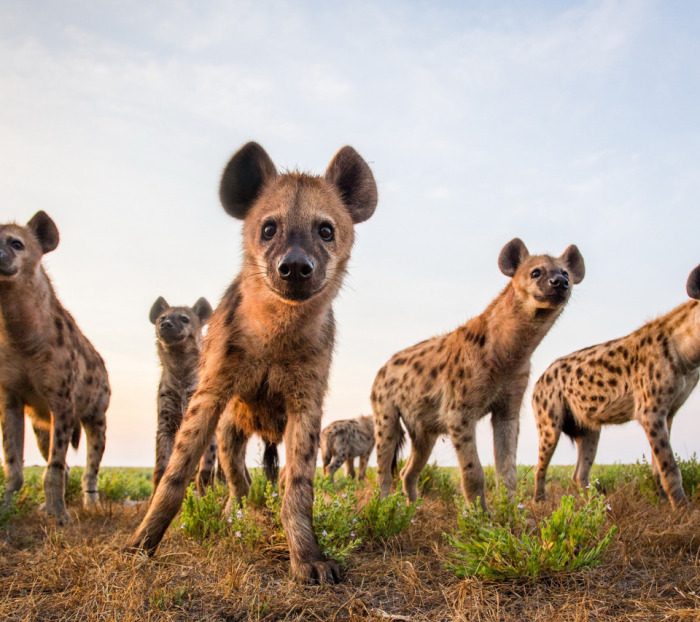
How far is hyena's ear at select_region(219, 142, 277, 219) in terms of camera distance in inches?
169

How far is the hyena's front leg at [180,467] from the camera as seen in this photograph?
3.85 meters

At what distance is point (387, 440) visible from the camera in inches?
261

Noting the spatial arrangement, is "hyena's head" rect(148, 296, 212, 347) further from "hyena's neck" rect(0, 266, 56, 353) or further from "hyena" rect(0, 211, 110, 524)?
"hyena's neck" rect(0, 266, 56, 353)

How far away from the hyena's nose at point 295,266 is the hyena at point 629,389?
4134 mm

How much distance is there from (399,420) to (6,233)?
11.9 feet

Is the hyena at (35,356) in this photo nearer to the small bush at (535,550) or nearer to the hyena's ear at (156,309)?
the hyena's ear at (156,309)

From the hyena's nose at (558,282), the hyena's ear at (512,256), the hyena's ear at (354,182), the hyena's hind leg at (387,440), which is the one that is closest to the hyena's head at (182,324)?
the hyena's hind leg at (387,440)

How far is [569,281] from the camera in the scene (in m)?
5.78

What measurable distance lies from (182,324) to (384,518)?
295cm

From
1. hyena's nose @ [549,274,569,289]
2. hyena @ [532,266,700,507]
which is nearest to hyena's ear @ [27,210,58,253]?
hyena's nose @ [549,274,569,289]

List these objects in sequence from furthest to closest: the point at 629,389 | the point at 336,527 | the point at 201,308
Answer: the point at 201,308 < the point at 629,389 < the point at 336,527

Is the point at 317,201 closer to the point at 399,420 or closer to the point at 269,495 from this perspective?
the point at 269,495

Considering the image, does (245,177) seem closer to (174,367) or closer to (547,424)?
(174,367)

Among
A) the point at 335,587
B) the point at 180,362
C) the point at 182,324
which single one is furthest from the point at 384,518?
the point at 182,324
